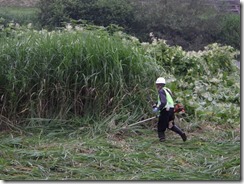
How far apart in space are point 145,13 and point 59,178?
2446mm

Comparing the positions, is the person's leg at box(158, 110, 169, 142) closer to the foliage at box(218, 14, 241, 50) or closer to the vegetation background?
the vegetation background

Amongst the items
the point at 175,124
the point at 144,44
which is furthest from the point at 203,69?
the point at 175,124

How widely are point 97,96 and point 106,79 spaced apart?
250 mm

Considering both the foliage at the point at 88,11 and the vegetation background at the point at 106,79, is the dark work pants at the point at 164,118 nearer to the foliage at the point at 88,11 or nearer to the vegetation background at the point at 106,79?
the vegetation background at the point at 106,79

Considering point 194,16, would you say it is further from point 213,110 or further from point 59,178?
point 59,178

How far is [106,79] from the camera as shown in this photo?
25.3ft

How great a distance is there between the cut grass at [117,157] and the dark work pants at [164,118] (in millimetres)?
165

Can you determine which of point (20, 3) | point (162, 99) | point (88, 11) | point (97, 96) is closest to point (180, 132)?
point (162, 99)

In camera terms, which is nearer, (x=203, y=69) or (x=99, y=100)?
(x=99, y=100)

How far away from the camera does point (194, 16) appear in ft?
23.6

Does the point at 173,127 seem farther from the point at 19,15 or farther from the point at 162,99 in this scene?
the point at 19,15

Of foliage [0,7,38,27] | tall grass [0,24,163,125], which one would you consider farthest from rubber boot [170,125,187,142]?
foliage [0,7,38,27]

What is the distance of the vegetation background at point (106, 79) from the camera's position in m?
6.91

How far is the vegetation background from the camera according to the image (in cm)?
691
